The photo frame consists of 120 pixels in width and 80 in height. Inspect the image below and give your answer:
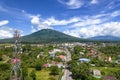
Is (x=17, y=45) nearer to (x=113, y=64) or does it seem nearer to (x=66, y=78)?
(x=66, y=78)

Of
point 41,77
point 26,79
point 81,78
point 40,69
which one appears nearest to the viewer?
point 26,79

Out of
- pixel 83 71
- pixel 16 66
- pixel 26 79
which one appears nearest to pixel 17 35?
pixel 16 66

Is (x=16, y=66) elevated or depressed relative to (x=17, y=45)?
depressed

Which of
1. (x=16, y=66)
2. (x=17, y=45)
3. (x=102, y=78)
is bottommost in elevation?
(x=102, y=78)

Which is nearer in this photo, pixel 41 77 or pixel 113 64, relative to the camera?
pixel 41 77

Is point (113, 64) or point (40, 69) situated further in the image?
point (113, 64)

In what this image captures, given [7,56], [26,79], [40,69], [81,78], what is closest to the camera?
[26,79]

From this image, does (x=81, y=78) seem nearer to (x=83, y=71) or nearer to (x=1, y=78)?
(x=83, y=71)

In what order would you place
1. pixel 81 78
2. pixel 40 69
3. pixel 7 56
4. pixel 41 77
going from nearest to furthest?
pixel 81 78, pixel 41 77, pixel 40 69, pixel 7 56

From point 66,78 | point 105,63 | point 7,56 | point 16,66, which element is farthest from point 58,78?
point 7,56
